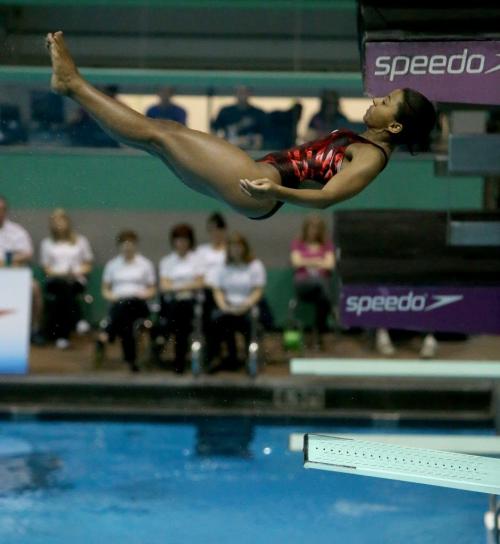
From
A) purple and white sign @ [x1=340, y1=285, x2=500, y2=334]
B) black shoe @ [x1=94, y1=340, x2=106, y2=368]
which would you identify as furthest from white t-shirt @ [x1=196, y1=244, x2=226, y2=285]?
purple and white sign @ [x1=340, y1=285, x2=500, y2=334]

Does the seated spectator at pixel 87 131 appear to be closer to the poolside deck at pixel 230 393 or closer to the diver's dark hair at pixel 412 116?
the poolside deck at pixel 230 393

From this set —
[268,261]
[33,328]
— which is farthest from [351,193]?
[33,328]

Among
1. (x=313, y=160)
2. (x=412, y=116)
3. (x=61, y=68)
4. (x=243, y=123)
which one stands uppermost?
(x=243, y=123)

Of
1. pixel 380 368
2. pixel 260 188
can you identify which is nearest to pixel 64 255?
pixel 380 368

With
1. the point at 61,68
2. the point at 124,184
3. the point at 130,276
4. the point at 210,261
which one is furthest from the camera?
the point at 210,261

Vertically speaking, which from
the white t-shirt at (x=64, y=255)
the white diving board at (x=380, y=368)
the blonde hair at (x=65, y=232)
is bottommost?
the white diving board at (x=380, y=368)

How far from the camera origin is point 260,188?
141 inches

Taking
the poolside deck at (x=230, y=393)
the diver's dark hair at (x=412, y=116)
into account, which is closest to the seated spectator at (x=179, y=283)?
the poolside deck at (x=230, y=393)

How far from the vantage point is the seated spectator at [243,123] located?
6445 mm

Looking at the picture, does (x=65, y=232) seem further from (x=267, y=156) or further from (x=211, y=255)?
(x=267, y=156)

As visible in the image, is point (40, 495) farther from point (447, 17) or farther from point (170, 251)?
point (447, 17)

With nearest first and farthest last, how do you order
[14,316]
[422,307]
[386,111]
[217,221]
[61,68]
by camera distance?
[61,68] < [386,111] < [422,307] < [217,221] < [14,316]

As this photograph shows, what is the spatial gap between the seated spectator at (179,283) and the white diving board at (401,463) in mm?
2640

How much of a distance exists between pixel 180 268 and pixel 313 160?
2.90 m
